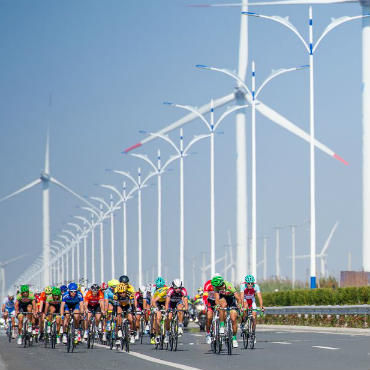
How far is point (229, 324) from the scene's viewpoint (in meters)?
28.8

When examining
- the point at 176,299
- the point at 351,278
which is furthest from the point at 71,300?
the point at 351,278

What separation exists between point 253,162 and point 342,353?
36396 millimetres

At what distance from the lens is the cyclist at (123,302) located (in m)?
32.5

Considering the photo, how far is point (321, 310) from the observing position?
47062mm

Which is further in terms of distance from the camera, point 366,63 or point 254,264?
point 254,264

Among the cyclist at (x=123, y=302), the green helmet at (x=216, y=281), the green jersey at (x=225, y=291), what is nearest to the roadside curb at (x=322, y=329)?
the cyclist at (x=123, y=302)

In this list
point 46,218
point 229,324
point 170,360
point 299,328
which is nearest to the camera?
point 170,360

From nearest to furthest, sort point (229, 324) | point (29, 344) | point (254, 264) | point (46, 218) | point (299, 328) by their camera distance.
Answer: point (229, 324)
point (29, 344)
point (299, 328)
point (254, 264)
point (46, 218)

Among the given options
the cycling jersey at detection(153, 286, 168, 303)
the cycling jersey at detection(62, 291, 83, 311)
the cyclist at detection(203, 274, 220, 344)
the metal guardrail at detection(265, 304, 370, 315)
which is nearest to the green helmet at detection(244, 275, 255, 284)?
the cyclist at detection(203, 274, 220, 344)

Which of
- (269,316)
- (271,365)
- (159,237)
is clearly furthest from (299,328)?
(159,237)

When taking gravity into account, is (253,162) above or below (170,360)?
above

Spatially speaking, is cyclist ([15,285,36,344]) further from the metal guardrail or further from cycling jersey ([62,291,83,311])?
the metal guardrail

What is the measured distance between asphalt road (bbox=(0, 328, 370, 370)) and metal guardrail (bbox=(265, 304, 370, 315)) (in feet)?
22.5

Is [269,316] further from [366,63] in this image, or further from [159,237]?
[159,237]
